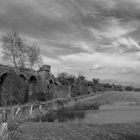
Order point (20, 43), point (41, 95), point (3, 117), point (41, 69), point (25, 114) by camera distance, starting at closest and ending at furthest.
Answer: point (3, 117)
point (25, 114)
point (41, 95)
point (20, 43)
point (41, 69)

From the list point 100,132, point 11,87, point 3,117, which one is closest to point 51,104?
point 11,87

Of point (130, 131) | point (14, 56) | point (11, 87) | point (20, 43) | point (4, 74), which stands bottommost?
point (130, 131)

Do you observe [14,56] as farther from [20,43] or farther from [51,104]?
[51,104]

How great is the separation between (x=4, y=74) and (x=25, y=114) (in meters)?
12.3

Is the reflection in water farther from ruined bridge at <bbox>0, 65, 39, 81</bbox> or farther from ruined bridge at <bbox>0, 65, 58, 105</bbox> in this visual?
ruined bridge at <bbox>0, 65, 39, 81</bbox>

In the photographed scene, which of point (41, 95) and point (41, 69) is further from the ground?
point (41, 69)

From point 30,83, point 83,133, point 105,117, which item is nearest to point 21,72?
point 30,83

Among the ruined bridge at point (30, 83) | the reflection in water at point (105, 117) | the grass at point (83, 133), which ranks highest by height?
the ruined bridge at point (30, 83)

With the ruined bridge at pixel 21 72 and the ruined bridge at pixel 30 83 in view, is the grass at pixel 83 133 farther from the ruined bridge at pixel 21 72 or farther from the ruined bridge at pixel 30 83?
the ruined bridge at pixel 21 72

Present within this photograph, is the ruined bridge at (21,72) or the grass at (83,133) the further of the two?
the ruined bridge at (21,72)

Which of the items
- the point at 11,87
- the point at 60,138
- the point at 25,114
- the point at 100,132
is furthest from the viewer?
the point at 11,87

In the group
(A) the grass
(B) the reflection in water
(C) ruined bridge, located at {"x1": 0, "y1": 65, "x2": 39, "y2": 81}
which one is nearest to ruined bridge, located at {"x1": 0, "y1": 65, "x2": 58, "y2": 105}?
(C) ruined bridge, located at {"x1": 0, "y1": 65, "x2": 39, "y2": 81}

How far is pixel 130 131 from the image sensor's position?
→ 10.6 m

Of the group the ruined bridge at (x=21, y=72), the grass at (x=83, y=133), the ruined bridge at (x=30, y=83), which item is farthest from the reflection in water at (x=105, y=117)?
the ruined bridge at (x=21, y=72)
